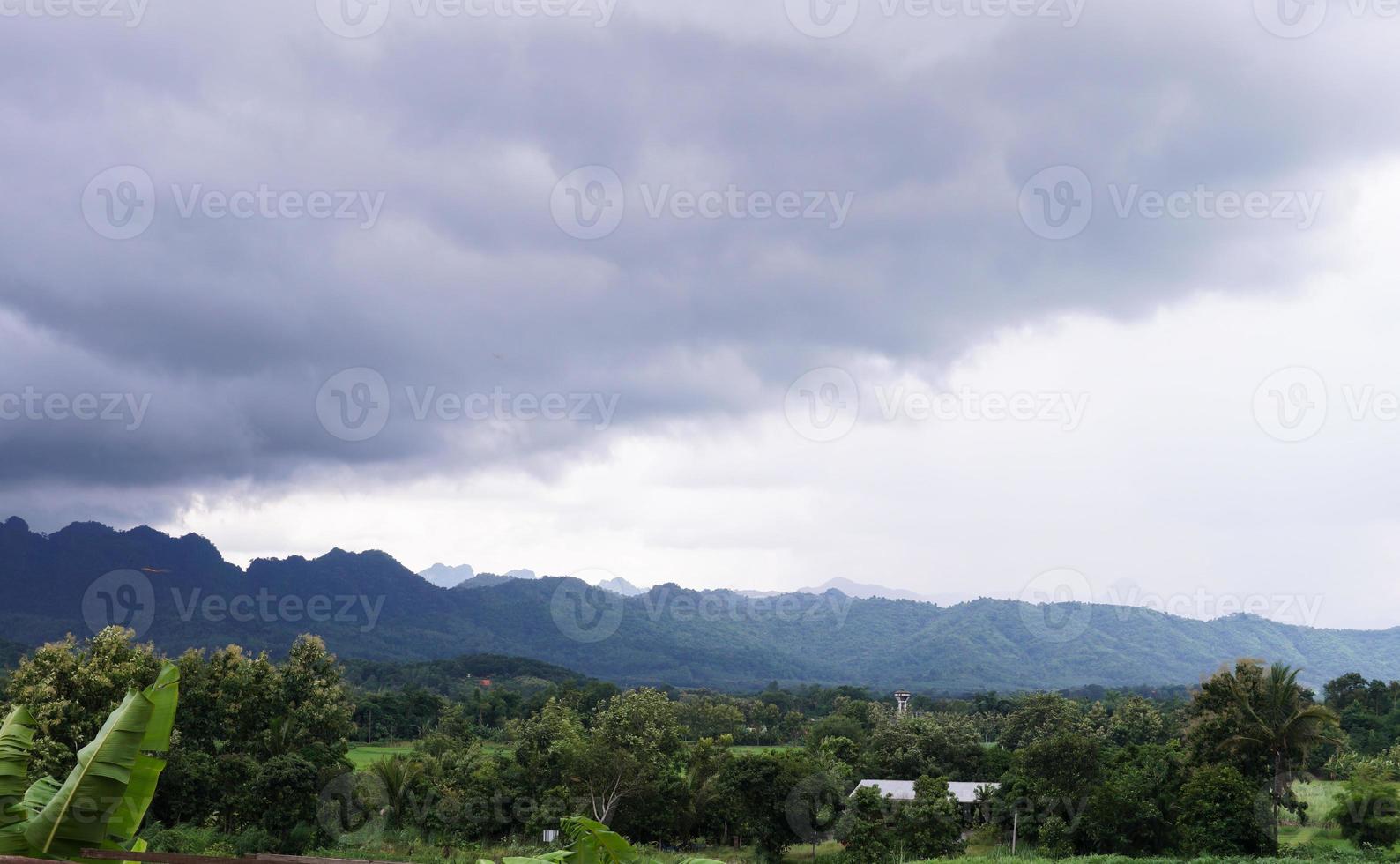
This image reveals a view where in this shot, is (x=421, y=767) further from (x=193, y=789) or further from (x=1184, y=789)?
(x=1184, y=789)

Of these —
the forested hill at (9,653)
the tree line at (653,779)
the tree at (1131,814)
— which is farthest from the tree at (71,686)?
the forested hill at (9,653)

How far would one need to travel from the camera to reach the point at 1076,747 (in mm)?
23250

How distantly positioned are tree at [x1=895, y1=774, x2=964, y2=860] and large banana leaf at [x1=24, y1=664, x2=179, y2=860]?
21.7 meters

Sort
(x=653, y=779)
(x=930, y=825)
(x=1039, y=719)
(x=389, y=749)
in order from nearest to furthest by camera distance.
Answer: (x=930, y=825) → (x=653, y=779) → (x=1039, y=719) → (x=389, y=749)

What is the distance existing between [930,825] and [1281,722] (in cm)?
877

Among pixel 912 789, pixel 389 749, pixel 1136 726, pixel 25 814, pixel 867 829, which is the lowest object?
pixel 389 749

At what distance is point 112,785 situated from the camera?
389 centimetres

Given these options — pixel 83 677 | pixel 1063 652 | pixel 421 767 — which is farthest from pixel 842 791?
pixel 1063 652

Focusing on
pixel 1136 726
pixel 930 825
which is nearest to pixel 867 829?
pixel 930 825

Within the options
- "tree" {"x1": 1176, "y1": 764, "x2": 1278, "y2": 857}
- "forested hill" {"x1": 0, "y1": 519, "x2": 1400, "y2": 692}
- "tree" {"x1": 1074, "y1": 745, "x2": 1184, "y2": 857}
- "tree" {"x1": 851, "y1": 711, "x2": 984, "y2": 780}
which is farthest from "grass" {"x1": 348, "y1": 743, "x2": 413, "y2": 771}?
"forested hill" {"x1": 0, "y1": 519, "x2": 1400, "y2": 692}

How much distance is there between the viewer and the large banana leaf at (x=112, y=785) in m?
3.68

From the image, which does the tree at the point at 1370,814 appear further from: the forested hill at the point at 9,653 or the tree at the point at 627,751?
the forested hill at the point at 9,653

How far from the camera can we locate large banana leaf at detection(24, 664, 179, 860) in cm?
368

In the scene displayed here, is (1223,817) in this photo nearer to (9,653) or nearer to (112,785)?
(112,785)
